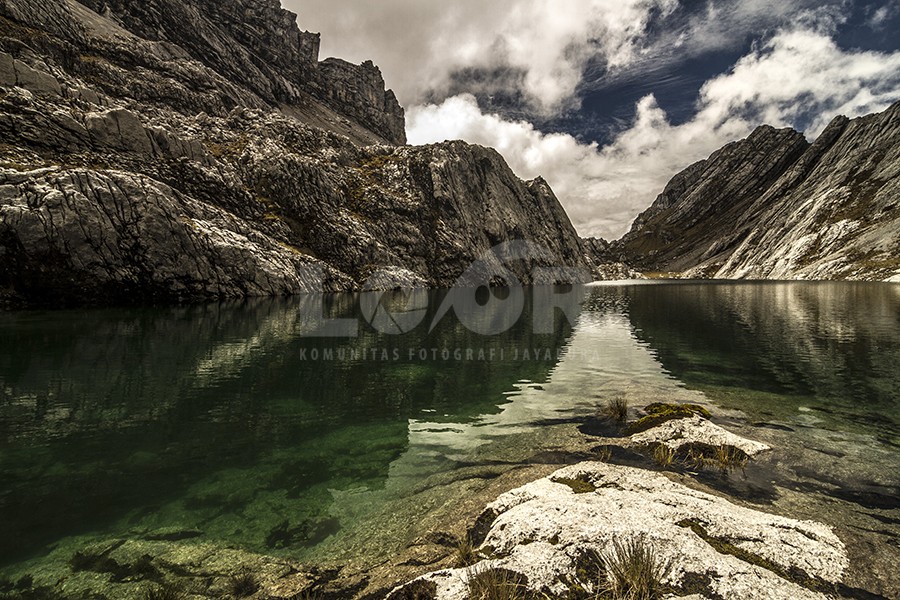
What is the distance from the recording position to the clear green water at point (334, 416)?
12.2 metres

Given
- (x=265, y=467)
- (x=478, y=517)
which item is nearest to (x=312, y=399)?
(x=265, y=467)

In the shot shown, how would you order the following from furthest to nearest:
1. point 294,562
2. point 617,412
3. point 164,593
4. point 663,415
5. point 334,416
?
point 334,416 → point 617,412 → point 663,415 → point 294,562 → point 164,593

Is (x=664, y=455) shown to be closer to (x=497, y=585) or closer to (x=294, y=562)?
(x=497, y=585)

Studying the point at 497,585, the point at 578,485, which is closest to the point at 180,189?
the point at 578,485

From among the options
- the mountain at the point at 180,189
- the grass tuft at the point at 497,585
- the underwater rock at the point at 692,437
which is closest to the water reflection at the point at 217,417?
the grass tuft at the point at 497,585

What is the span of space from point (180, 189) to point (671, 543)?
408 feet

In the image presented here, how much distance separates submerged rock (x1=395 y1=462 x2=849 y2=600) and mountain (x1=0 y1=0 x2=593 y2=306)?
88.4m

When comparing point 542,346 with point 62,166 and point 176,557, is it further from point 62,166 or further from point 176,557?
point 62,166

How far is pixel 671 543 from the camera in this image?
27.0ft

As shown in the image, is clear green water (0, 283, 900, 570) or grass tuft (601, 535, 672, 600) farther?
clear green water (0, 283, 900, 570)

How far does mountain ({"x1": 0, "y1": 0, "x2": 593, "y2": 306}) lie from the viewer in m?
70.1

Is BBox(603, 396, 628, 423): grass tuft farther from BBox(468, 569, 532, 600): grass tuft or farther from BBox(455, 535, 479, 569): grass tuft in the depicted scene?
BBox(468, 569, 532, 600): grass tuft

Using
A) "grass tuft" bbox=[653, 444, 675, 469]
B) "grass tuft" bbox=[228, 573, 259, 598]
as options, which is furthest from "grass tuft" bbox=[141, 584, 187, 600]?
"grass tuft" bbox=[653, 444, 675, 469]

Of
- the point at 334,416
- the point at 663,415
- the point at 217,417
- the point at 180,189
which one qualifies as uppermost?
the point at 180,189
